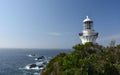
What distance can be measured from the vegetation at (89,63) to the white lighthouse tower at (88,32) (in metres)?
5.22

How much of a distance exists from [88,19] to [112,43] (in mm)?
5322

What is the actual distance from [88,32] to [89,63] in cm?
912

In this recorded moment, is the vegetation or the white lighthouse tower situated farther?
the white lighthouse tower

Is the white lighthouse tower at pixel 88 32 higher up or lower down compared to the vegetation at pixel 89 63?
higher up

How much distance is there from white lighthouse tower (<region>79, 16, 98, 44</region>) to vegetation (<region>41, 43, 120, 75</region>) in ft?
17.1

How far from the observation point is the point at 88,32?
22594 millimetres

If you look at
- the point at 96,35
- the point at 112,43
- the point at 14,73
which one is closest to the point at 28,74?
the point at 14,73

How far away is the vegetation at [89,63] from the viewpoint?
1356 centimetres

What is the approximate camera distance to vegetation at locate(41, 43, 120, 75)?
13.6 meters

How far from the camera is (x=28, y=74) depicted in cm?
4953

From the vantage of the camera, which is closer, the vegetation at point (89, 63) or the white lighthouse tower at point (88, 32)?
the vegetation at point (89, 63)

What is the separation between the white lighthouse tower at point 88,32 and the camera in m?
22.6

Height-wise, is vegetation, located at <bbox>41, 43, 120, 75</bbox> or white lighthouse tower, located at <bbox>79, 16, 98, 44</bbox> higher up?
white lighthouse tower, located at <bbox>79, 16, 98, 44</bbox>

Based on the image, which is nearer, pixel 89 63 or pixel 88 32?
pixel 89 63
